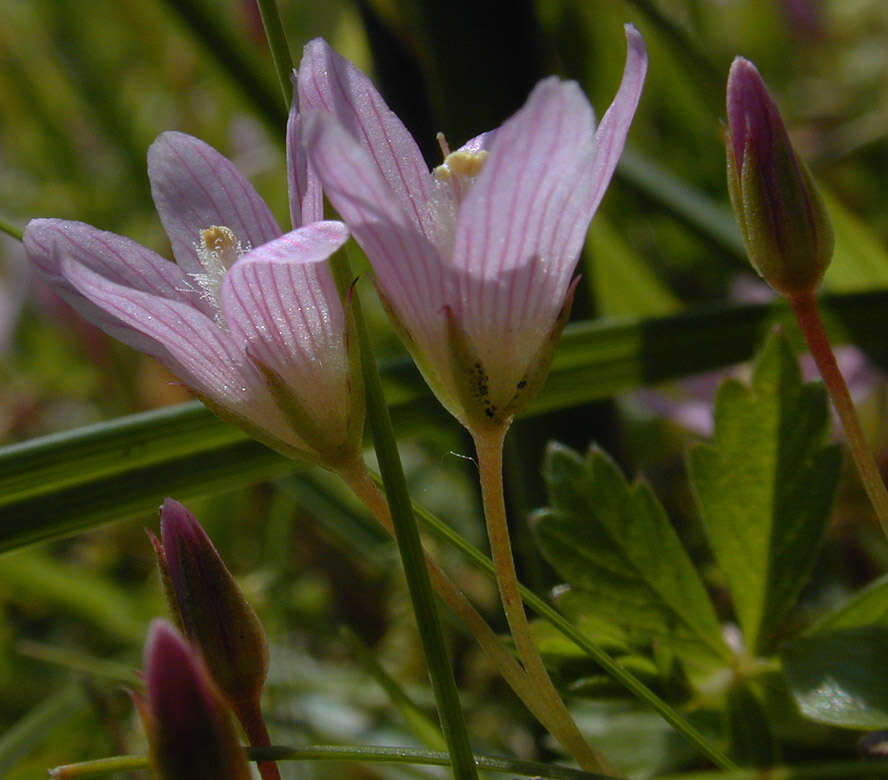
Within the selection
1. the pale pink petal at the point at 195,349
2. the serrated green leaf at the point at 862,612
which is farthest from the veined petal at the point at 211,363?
the serrated green leaf at the point at 862,612

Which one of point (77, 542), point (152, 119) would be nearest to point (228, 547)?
point (77, 542)

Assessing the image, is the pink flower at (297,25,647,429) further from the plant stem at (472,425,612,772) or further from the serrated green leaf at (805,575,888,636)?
the serrated green leaf at (805,575,888,636)

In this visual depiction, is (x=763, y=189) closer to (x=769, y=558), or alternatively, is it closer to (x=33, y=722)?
(x=769, y=558)

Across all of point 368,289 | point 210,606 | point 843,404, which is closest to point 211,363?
point 210,606

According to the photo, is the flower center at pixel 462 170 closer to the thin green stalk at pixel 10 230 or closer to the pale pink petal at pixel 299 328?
the pale pink petal at pixel 299 328

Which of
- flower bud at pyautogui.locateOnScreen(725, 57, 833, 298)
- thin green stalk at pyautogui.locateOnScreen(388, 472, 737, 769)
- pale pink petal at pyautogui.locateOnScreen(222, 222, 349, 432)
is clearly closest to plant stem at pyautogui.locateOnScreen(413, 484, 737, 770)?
thin green stalk at pyautogui.locateOnScreen(388, 472, 737, 769)
